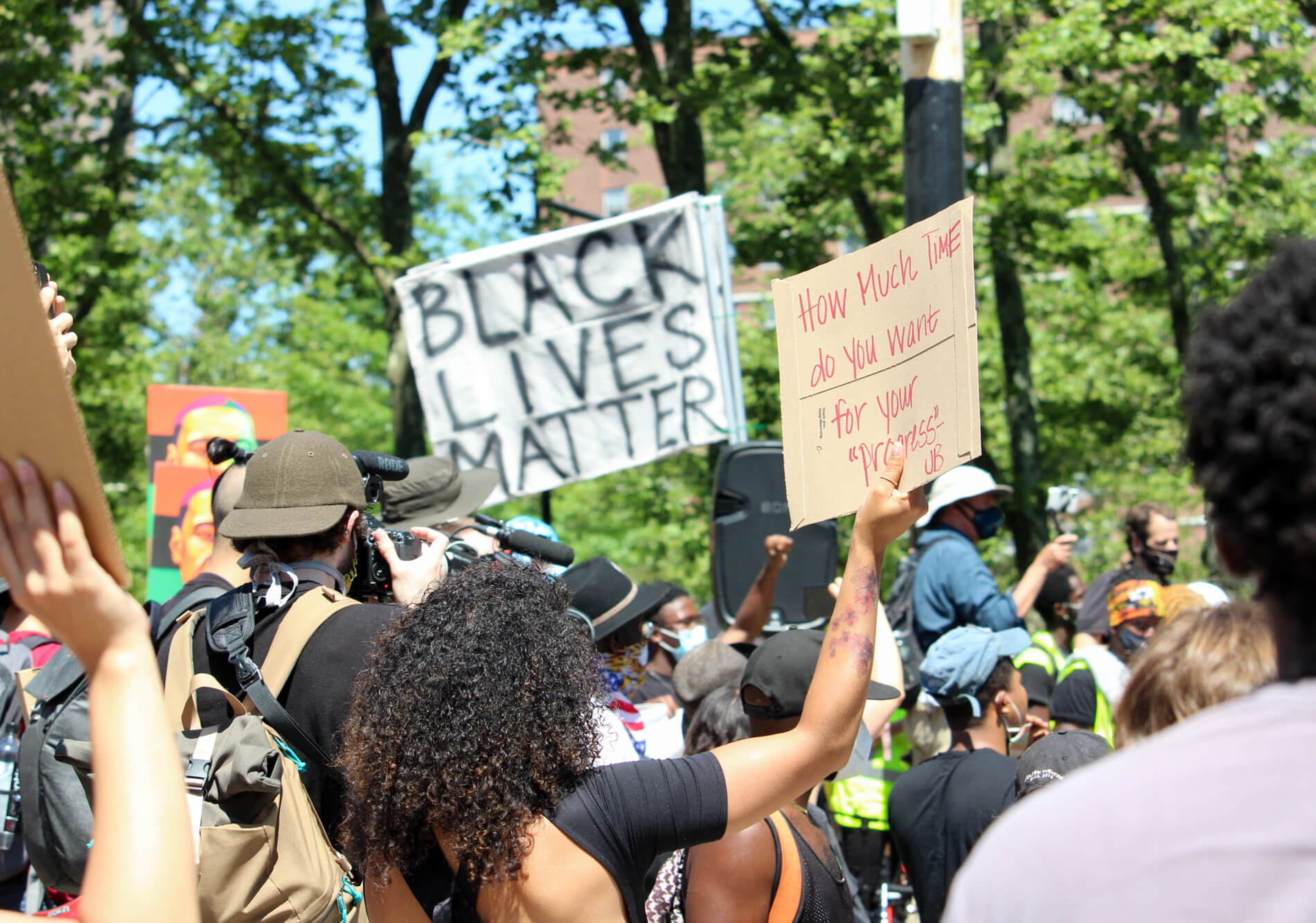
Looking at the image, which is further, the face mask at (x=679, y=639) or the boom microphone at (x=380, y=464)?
the face mask at (x=679, y=639)

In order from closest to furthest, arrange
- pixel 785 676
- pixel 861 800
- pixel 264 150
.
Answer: pixel 785 676 → pixel 861 800 → pixel 264 150

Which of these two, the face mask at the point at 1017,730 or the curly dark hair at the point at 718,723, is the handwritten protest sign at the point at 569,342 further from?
the curly dark hair at the point at 718,723

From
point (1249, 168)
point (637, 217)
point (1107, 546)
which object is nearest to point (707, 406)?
point (637, 217)

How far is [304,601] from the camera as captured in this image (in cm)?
261

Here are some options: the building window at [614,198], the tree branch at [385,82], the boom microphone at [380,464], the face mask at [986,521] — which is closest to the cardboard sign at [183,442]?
the boom microphone at [380,464]

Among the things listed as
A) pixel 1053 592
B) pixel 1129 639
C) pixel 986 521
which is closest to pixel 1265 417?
pixel 1129 639

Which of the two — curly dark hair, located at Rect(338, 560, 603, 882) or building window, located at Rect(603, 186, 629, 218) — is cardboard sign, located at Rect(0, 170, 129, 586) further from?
building window, located at Rect(603, 186, 629, 218)

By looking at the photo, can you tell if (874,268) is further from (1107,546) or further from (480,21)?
(1107,546)

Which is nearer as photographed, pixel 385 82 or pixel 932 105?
pixel 932 105

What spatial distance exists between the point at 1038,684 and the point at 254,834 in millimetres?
3761

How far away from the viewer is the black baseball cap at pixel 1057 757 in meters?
2.69

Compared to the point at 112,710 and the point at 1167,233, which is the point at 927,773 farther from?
the point at 1167,233

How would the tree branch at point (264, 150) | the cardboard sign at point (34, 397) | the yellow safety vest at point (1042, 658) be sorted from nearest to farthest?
the cardboard sign at point (34, 397) → the yellow safety vest at point (1042, 658) → the tree branch at point (264, 150)

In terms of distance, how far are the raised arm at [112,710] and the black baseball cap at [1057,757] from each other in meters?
1.95
